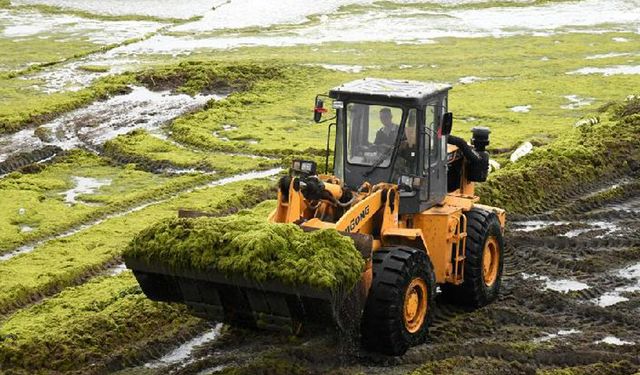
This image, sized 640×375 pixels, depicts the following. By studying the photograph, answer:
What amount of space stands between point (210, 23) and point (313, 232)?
48.7m

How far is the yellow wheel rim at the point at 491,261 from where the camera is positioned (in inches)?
632

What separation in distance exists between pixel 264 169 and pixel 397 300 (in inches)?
576

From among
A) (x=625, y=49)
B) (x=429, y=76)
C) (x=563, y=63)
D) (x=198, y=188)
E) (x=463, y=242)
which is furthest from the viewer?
(x=625, y=49)

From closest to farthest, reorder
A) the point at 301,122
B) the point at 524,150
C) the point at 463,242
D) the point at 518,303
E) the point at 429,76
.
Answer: the point at 463,242 → the point at 518,303 → the point at 524,150 → the point at 301,122 → the point at 429,76

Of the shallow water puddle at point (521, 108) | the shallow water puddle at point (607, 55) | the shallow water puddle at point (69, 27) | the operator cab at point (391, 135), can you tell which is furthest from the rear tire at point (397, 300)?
the shallow water puddle at point (69, 27)

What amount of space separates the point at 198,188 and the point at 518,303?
10809mm

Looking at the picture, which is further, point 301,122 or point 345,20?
point 345,20

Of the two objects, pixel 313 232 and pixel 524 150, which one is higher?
pixel 313 232

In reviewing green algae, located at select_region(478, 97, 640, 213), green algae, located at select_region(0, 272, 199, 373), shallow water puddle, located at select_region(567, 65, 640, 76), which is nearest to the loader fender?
green algae, located at select_region(0, 272, 199, 373)

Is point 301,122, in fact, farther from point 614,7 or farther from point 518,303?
point 614,7

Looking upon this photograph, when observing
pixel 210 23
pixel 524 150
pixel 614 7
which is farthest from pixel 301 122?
pixel 614 7

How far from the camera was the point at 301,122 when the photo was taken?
33438 mm

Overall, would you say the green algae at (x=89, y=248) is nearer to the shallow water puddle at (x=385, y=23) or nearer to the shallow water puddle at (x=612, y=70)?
the shallow water puddle at (x=612, y=70)

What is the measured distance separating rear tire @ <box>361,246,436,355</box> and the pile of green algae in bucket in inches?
20.2
